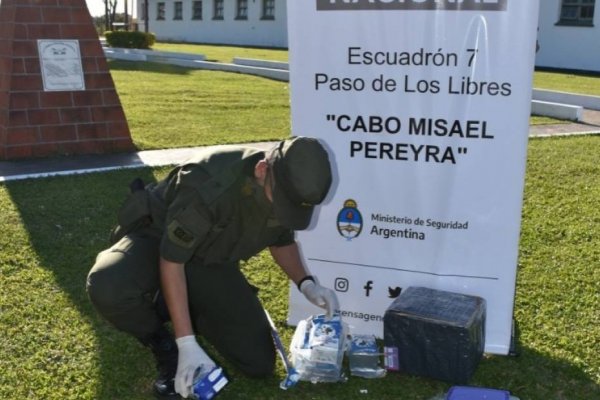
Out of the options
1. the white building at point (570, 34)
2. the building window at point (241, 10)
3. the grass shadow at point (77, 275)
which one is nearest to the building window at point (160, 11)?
the building window at point (241, 10)

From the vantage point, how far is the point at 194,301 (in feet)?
10.0

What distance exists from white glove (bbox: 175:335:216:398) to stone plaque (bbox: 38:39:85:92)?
5.32m

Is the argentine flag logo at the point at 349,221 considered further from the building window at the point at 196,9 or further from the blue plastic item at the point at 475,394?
the building window at the point at 196,9

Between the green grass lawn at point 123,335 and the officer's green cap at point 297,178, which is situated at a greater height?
the officer's green cap at point 297,178

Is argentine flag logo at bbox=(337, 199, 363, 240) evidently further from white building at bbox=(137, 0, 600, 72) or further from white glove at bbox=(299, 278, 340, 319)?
white building at bbox=(137, 0, 600, 72)

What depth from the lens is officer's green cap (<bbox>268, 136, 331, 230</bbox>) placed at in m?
2.45

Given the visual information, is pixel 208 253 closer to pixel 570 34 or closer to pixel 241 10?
pixel 570 34

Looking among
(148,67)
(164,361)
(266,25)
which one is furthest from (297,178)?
(266,25)

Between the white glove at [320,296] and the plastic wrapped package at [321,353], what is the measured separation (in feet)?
0.24

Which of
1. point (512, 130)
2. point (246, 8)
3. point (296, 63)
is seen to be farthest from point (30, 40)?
point (246, 8)

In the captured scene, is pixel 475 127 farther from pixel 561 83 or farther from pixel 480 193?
pixel 561 83

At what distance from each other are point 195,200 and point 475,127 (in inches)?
51.0

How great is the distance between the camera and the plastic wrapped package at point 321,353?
3.05m

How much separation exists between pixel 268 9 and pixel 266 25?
1058 millimetres
